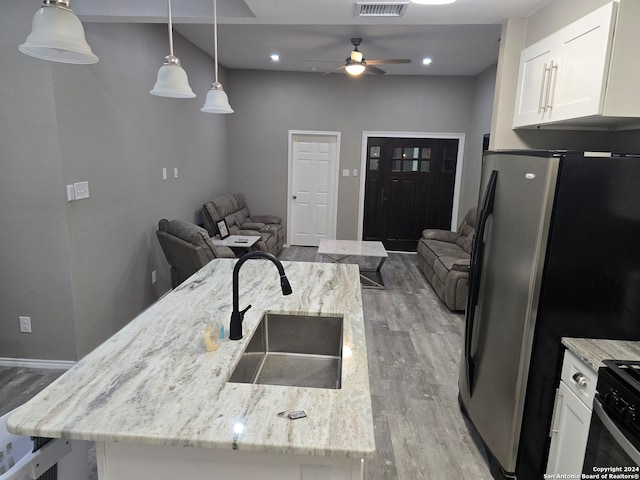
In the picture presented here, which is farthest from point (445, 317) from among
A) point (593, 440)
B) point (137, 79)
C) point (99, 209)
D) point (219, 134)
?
point (219, 134)

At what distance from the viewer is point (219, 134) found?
252 inches

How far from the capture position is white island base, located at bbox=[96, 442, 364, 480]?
1128 millimetres

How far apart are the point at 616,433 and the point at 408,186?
5.75 m

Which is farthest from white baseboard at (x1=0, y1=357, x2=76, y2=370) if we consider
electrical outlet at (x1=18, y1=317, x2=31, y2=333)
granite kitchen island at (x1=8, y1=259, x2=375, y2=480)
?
granite kitchen island at (x1=8, y1=259, x2=375, y2=480)

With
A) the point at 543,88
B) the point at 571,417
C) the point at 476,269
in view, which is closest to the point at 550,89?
the point at 543,88

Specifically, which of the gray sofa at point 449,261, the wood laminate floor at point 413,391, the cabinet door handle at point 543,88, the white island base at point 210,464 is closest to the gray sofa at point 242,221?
the wood laminate floor at point 413,391

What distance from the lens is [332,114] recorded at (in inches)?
268

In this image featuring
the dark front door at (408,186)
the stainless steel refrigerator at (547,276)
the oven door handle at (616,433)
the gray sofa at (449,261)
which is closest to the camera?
the oven door handle at (616,433)

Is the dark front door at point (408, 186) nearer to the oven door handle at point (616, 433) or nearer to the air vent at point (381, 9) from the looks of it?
the air vent at point (381, 9)

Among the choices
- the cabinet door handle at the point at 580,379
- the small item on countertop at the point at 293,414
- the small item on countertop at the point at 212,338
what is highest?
the small item on countertop at the point at 212,338

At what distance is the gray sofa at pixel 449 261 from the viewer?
4.35 metres

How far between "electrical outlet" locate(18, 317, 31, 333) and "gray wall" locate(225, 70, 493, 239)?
4.37m

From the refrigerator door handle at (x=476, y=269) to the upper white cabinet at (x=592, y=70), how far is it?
51 centimetres

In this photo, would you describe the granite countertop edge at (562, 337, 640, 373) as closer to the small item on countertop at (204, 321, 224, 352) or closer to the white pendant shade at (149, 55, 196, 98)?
the small item on countertop at (204, 321, 224, 352)
